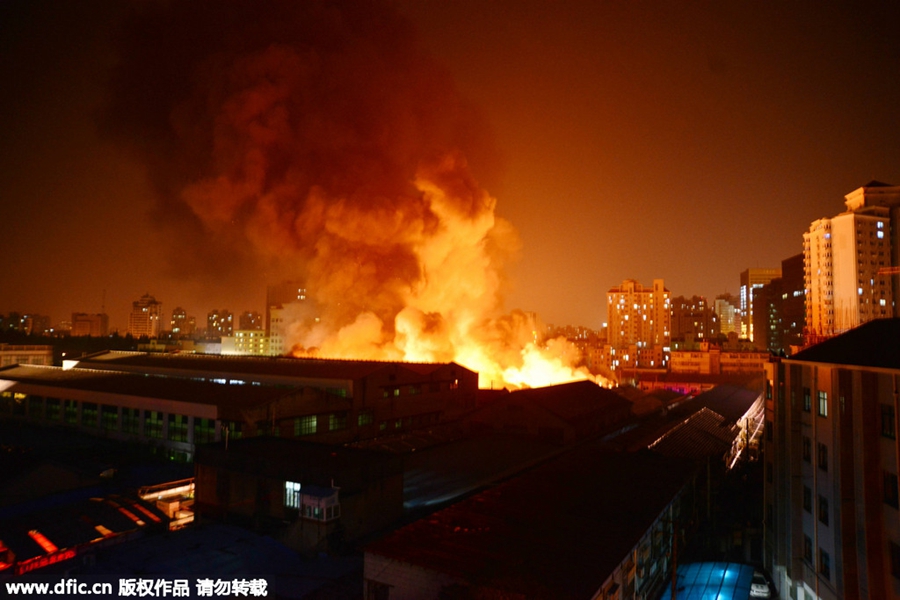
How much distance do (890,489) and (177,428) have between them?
2636 cm

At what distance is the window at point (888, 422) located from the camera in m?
11.3

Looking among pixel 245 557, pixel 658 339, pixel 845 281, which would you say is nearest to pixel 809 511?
pixel 245 557

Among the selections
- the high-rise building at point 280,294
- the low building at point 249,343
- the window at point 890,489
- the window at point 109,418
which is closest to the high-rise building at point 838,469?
the window at point 890,489

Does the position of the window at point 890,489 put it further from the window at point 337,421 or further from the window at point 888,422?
the window at point 337,421

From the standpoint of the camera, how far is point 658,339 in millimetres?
103562

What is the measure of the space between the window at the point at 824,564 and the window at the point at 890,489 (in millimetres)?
2538

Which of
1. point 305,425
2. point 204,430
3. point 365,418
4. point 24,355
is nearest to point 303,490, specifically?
point 305,425

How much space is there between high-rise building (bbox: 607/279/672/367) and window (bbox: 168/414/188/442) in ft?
277

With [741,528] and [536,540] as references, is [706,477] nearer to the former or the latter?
[741,528]

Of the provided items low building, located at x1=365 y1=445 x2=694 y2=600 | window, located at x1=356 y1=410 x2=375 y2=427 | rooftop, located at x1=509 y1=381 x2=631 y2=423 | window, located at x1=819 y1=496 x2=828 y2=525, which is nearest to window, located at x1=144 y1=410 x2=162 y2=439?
window, located at x1=356 y1=410 x2=375 y2=427

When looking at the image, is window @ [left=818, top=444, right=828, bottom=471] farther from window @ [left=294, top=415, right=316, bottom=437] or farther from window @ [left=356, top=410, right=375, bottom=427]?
window @ [left=356, top=410, right=375, bottom=427]

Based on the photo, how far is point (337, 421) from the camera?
27.6m

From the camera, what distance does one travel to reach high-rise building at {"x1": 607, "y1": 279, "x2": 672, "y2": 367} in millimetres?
100125

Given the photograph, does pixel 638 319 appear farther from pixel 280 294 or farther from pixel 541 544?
pixel 541 544
